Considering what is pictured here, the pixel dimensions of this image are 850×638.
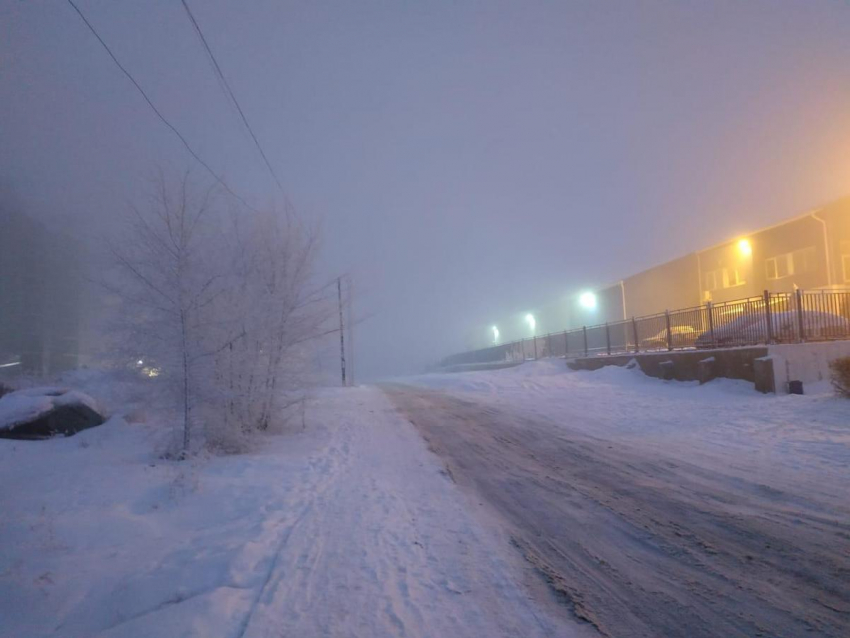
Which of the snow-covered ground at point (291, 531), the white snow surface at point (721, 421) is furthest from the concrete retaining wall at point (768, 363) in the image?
the snow-covered ground at point (291, 531)

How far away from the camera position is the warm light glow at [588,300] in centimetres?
4354

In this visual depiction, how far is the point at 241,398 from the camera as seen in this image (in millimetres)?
9719

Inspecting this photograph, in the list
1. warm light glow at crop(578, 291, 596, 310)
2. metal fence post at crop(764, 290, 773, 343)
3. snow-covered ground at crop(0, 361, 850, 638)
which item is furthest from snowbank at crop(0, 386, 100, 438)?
warm light glow at crop(578, 291, 596, 310)

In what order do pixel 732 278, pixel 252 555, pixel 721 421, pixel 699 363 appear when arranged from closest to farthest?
1. pixel 252 555
2. pixel 721 421
3. pixel 699 363
4. pixel 732 278

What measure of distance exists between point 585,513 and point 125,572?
438 cm

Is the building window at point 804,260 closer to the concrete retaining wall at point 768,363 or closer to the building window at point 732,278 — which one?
the building window at point 732,278

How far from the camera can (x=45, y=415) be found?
11891 mm

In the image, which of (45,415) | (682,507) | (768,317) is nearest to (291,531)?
(682,507)

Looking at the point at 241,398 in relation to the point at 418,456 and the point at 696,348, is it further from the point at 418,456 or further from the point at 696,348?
the point at 696,348

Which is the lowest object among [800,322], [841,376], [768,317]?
[841,376]

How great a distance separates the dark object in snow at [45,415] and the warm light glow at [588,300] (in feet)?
123

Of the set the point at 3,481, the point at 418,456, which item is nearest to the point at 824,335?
the point at 418,456

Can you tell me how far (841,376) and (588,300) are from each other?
33.6 meters

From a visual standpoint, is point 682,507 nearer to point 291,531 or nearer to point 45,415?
point 291,531
